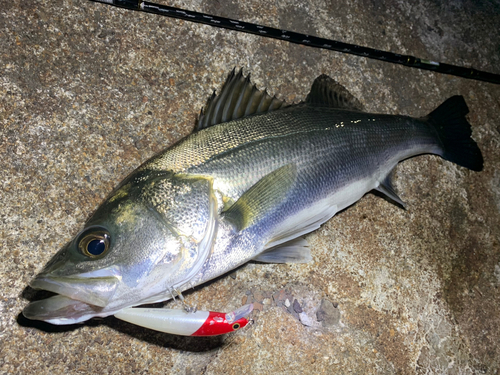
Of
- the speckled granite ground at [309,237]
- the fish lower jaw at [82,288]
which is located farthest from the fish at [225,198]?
the speckled granite ground at [309,237]

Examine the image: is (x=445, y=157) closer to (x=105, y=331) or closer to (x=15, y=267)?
(x=105, y=331)

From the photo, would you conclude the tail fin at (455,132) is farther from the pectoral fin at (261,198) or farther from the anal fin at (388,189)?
the pectoral fin at (261,198)

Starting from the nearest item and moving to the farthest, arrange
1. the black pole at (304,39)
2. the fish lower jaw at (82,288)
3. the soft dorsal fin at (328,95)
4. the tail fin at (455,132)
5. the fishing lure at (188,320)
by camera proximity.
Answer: the fish lower jaw at (82,288) < the fishing lure at (188,320) < the black pole at (304,39) < the soft dorsal fin at (328,95) < the tail fin at (455,132)

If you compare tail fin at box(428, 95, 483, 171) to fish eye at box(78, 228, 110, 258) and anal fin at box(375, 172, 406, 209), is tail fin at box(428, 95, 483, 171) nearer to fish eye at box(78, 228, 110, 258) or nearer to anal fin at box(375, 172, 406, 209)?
anal fin at box(375, 172, 406, 209)

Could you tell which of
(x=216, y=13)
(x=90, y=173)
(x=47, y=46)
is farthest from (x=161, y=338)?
(x=216, y=13)

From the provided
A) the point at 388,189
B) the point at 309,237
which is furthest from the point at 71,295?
the point at 388,189
